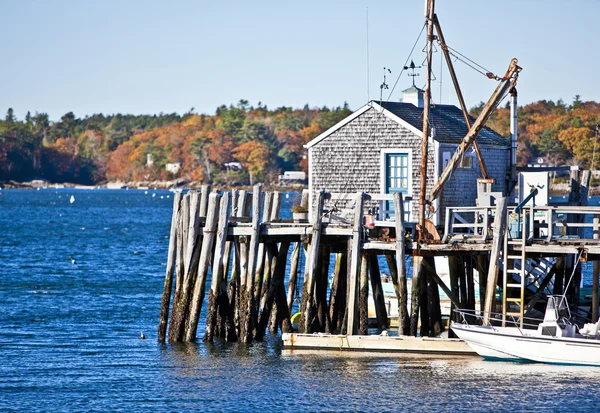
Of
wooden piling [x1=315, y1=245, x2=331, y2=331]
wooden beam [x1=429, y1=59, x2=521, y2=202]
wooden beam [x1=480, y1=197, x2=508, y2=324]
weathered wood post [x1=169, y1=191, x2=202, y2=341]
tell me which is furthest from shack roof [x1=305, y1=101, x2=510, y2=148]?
wooden beam [x1=480, y1=197, x2=508, y2=324]

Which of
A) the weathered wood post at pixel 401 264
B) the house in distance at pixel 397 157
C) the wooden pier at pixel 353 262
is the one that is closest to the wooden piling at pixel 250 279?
the wooden pier at pixel 353 262

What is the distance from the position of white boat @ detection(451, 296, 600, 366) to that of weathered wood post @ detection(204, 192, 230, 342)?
18.9ft

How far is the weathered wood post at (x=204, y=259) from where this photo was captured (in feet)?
85.8

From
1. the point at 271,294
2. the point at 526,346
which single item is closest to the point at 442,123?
the point at 271,294

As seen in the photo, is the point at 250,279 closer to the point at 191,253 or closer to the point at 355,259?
the point at 191,253

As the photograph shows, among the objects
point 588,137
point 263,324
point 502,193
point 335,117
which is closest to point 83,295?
point 263,324

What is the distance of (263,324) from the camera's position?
90.1 feet

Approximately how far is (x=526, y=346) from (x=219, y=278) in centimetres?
744

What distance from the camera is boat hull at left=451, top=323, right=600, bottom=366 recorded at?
23.4 meters

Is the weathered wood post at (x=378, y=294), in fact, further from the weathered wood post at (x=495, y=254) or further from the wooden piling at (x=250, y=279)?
the weathered wood post at (x=495, y=254)

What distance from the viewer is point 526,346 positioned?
23828mm

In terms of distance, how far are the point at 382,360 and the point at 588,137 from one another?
115 metres

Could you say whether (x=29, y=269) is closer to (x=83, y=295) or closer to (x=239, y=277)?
(x=83, y=295)

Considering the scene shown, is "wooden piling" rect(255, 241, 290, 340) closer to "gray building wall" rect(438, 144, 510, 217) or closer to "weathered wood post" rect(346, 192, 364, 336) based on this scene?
"weathered wood post" rect(346, 192, 364, 336)
